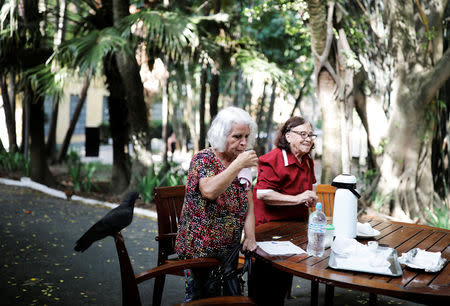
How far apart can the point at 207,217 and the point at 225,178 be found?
31 cm

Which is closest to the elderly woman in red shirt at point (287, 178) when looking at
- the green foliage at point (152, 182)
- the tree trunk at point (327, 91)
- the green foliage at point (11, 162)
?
the tree trunk at point (327, 91)

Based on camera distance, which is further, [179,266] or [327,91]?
[327,91]

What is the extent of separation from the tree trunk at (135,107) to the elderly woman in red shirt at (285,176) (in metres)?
4.90

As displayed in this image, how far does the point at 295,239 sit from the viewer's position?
2.94 m

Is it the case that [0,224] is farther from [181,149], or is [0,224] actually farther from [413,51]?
[181,149]

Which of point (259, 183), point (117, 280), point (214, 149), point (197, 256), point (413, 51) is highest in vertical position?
point (413, 51)

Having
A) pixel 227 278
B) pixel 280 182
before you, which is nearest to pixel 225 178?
pixel 227 278

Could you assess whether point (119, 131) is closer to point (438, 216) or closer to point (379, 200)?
point (379, 200)

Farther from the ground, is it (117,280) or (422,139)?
(422,139)

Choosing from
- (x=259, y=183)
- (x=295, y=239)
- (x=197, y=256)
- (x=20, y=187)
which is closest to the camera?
(x=197, y=256)

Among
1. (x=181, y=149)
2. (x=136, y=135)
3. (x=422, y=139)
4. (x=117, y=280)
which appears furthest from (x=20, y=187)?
(x=181, y=149)

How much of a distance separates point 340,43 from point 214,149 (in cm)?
401

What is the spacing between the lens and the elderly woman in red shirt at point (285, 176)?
11.5 feet

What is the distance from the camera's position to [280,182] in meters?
3.56
